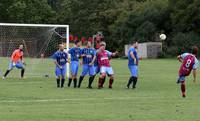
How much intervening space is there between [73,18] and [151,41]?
22.5m

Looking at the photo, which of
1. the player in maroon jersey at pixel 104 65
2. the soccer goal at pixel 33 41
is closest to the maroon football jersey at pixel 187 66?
the player in maroon jersey at pixel 104 65

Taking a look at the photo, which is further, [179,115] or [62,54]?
[62,54]

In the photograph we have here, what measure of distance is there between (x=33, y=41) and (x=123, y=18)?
193 ft

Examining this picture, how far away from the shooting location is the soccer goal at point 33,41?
34.8m

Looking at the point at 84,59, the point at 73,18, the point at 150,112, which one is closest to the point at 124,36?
the point at 73,18

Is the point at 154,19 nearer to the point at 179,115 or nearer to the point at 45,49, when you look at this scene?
the point at 45,49

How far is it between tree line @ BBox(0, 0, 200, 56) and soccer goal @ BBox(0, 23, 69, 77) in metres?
43.3

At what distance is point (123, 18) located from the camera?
310 ft

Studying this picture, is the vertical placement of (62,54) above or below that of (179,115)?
above

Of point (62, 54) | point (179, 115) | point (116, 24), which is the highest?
point (116, 24)

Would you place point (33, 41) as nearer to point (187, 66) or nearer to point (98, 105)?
point (187, 66)

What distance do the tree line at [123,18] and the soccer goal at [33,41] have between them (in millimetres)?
43332

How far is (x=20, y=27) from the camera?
115 feet

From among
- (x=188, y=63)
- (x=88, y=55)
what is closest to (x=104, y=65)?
(x=88, y=55)
